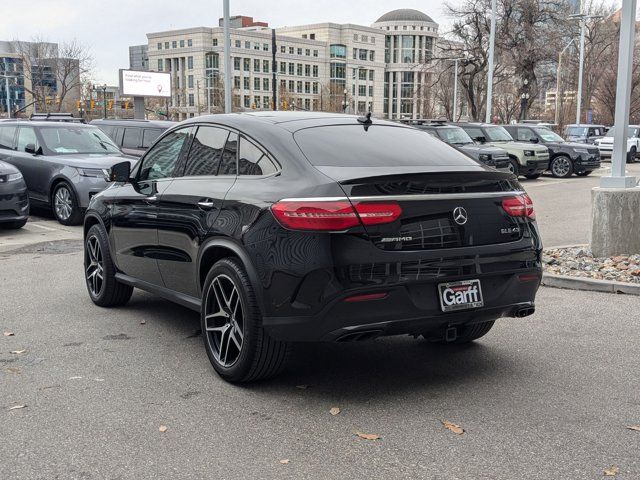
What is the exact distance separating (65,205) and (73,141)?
1720 mm

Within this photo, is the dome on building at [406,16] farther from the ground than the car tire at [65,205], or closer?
farther from the ground

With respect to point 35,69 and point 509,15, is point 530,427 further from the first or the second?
point 35,69

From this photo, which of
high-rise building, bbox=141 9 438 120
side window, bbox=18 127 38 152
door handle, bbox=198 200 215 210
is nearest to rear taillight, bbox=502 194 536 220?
door handle, bbox=198 200 215 210

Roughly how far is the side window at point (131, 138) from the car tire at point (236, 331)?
13.4 meters

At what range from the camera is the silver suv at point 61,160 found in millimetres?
13414

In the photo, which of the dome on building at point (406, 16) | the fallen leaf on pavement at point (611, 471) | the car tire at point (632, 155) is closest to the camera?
the fallen leaf on pavement at point (611, 471)

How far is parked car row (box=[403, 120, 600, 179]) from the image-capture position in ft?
73.8

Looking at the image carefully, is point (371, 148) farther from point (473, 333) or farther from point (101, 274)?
point (101, 274)

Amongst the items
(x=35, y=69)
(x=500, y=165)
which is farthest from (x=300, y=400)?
(x=35, y=69)

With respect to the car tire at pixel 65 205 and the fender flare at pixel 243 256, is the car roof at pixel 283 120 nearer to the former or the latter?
the fender flare at pixel 243 256

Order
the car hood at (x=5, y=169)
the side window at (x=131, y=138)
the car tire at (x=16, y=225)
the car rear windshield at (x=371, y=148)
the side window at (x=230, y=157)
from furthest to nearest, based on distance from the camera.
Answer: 1. the side window at (x=131, y=138)
2. the car tire at (x=16, y=225)
3. the car hood at (x=5, y=169)
4. the side window at (x=230, y=157)
5. the car rear windshield at (x=371, y=148)

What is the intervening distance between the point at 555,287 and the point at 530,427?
4.15 meters

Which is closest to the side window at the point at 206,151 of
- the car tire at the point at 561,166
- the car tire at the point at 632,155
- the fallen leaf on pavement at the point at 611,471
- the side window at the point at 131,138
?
the fallen leaf on pavement at the point at 611,471

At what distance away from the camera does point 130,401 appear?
14.9 ft
